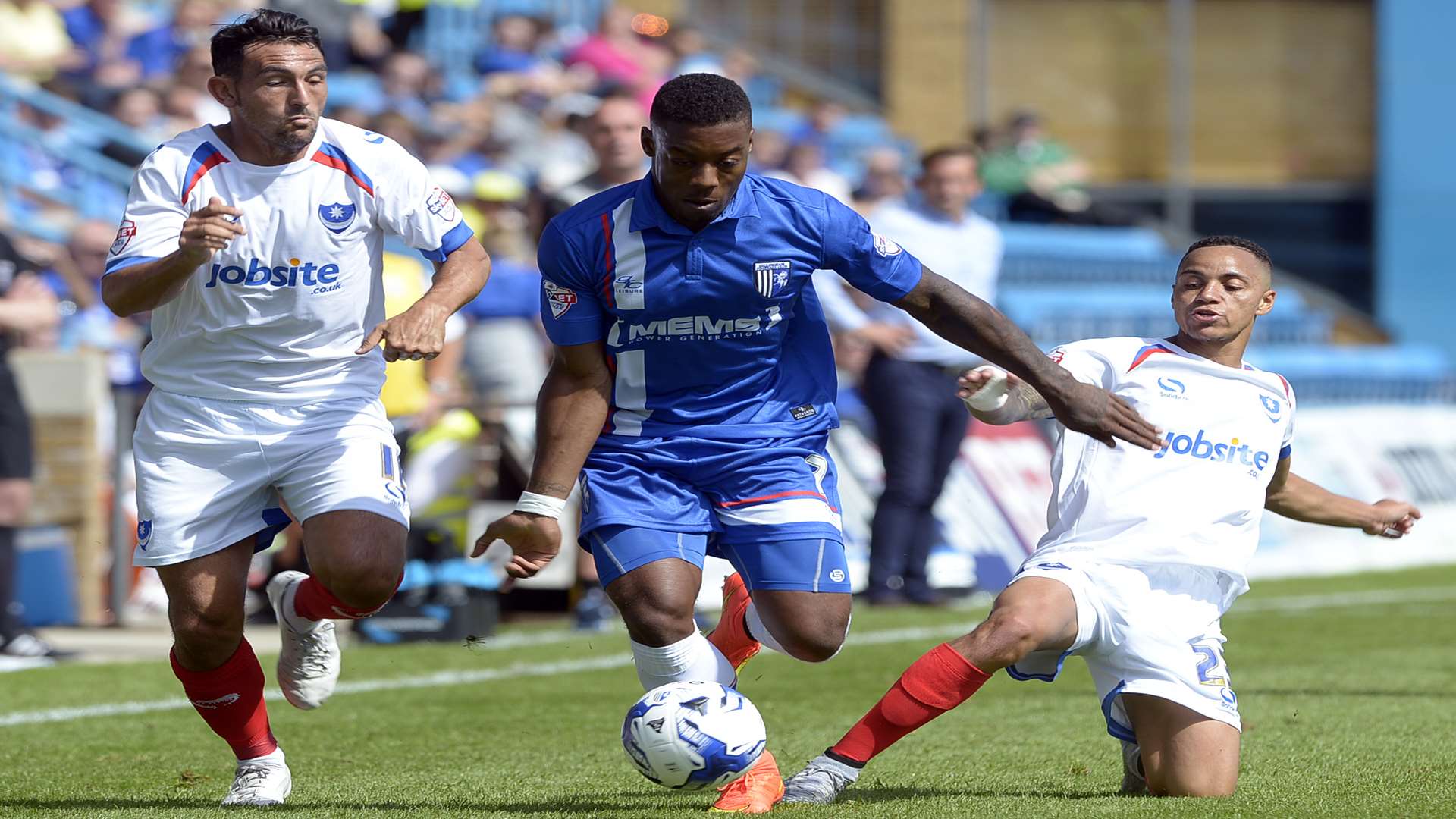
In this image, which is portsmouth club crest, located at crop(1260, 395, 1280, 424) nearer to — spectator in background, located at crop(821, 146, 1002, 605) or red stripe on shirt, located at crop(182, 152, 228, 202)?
red stripe on shirt, located at crop(182, 152, 228, 202)

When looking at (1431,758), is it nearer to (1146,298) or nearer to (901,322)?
(901,322)

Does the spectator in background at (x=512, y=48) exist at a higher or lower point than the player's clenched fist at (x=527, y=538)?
higher

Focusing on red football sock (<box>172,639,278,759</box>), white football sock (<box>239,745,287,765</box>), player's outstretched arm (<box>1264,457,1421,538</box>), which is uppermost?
player's outstretched arm (<box>1264,457,1421,538</box>)

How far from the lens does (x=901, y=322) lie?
1054cm

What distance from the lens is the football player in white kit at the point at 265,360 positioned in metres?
5.27

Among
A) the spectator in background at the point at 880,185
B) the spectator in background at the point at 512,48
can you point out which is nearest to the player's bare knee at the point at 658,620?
the spectator in background at the point at 880,185

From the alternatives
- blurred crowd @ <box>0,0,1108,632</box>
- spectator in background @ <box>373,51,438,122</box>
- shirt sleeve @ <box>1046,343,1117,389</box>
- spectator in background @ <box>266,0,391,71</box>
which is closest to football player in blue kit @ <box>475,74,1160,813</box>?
shirt sleeve @ <box>1046,343,1117,389</box>

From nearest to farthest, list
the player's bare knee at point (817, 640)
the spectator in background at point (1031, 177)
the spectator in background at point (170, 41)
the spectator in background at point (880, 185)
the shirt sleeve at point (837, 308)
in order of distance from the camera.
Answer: the player's bare knee at point (817, 640) → the shirt sleeve at point (837, 308) → the spectator in background at point (880, 185) → the spectator in background at point (170, 41) → the spectator in background at point (1031, 177)

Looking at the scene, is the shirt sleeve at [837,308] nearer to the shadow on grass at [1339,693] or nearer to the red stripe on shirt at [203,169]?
the shadow on grass at [1339,693]

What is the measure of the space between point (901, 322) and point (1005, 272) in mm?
8329

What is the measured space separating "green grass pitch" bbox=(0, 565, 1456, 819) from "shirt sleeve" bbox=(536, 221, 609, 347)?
1205 mm

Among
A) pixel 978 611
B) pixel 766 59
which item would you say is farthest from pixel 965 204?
pixel 766 59

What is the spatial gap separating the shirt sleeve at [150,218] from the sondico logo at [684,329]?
115cm

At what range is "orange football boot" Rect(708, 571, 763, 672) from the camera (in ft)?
18.7
